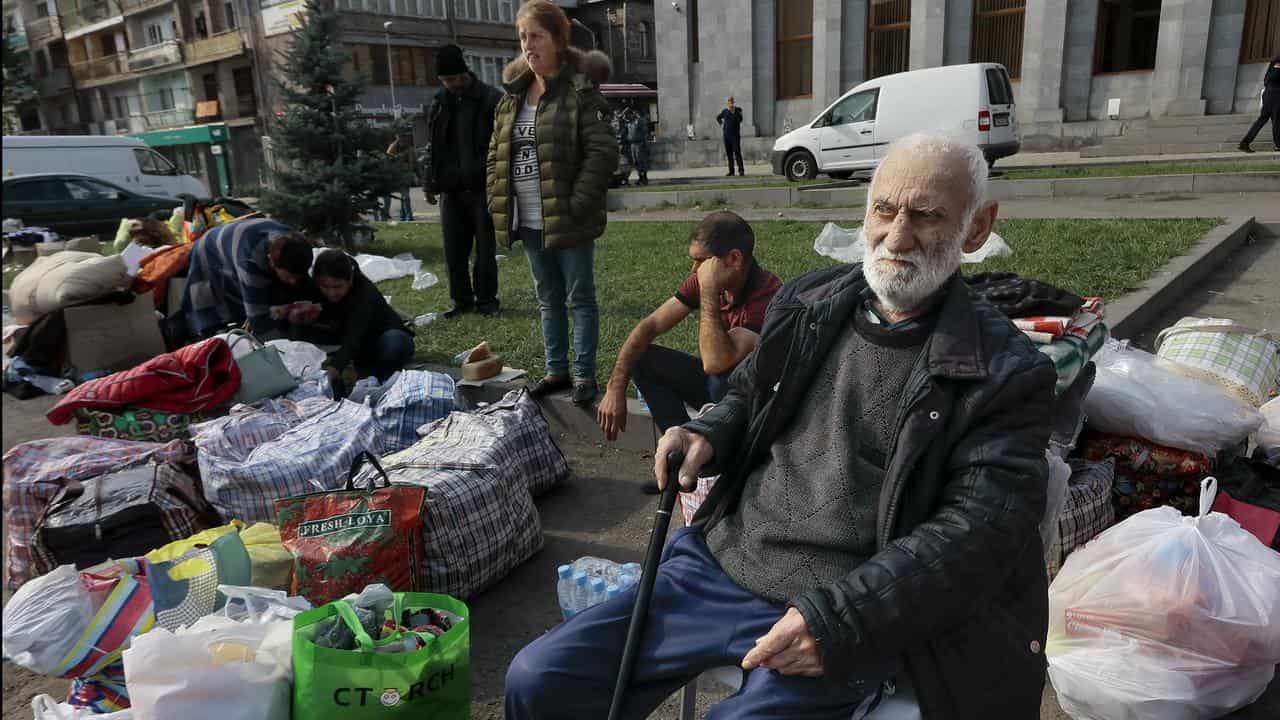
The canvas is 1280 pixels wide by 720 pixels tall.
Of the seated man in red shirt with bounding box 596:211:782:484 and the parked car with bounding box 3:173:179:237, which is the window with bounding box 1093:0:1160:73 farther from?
the parked car with bounding box 3:173:179:237

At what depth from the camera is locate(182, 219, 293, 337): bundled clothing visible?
5.52 meters

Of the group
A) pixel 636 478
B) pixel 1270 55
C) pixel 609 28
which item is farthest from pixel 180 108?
pixel 636 478

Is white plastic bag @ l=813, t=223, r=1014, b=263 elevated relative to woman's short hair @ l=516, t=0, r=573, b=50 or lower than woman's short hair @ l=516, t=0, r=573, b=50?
lower

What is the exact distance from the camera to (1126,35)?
2141 cm

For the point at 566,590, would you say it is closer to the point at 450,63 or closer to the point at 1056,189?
the point at 450,63

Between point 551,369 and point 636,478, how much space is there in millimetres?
983

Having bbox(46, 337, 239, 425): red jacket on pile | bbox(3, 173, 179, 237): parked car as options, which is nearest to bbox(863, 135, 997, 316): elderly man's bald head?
bbox(46, 337, 239, 425): red jacket on pile

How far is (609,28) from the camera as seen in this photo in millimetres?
47625

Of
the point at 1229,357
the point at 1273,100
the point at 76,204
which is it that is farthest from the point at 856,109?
the point at 76,204

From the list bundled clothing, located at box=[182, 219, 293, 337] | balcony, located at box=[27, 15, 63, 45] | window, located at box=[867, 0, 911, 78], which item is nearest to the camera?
balcony, located at box=[27, 15, 63, 45]

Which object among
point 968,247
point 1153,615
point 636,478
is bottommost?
A: point 636,478

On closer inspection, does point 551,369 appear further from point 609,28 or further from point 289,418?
point 609,28

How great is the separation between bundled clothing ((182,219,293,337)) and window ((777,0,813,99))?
22383 millimetres

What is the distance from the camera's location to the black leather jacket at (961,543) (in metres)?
1.75
